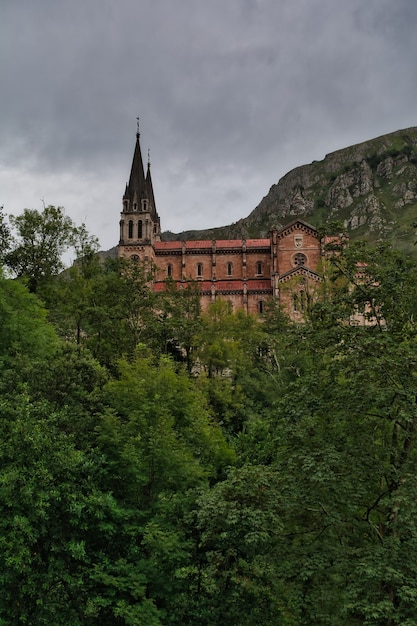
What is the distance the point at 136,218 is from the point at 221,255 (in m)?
12.2

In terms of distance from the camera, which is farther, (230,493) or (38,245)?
(38,245)

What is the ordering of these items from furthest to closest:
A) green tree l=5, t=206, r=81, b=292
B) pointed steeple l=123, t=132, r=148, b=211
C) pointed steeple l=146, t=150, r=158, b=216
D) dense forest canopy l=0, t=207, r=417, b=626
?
pointed steeple l=146, t=150, r=158, b=216
pointed steeple l=123, t=132, r=148, b=211
green tree l=5, t=206, r=81, b=292
dense forest canopy l=0, t=207, r=417, b=626

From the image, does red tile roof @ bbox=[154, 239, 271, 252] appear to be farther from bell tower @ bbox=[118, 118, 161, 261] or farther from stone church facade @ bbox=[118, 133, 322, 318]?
bell tower @ bbox=[118, 118, 161, 261]

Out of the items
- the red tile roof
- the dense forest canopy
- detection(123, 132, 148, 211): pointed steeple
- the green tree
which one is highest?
detection(123, 132, 148, 211): pointed steeple

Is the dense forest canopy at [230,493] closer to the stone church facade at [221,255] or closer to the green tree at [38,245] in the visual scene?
the green tree at [38,245]

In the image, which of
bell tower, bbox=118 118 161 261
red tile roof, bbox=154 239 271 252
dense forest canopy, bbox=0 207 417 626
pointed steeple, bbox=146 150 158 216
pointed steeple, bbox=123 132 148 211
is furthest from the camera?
pointed steeple, bbox=146 150 158 216

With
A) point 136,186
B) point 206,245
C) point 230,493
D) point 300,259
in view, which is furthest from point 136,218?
point 230,493

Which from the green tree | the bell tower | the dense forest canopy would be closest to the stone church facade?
the bell tower

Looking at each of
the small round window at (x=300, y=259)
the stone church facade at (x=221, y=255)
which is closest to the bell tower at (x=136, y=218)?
the stone church facade at (x=221, y=255)

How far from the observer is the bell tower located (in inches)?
2746

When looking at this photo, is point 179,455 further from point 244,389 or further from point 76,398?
point 244,389

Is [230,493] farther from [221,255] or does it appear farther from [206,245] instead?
[206,245]

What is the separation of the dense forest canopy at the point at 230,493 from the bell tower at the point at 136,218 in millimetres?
49016

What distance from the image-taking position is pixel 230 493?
43.1 feet
